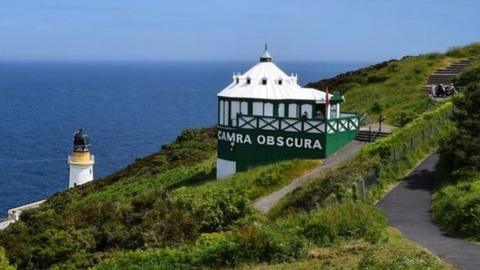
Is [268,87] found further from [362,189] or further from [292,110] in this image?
[362,189]

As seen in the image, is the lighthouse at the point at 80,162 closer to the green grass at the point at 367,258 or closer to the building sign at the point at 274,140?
the building sign at the point at 274,140

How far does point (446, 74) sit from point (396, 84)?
3.51 meters

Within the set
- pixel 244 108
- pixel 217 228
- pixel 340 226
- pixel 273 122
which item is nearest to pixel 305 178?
pixel 273 122

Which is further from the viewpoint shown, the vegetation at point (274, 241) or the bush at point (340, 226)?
the bush at point (340, 226)

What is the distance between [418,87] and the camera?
1845 inches

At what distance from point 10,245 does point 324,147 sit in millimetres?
14863

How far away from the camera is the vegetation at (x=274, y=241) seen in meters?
15.2

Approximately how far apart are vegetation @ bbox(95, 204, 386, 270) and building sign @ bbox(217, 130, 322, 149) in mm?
14134

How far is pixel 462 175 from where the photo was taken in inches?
853

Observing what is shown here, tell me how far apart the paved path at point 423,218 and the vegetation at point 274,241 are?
47.8 inches

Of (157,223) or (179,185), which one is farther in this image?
(179,185)

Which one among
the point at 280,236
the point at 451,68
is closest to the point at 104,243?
the point at 280,236

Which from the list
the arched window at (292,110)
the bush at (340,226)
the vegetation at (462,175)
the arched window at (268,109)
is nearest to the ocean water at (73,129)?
the arched window at (268,109)

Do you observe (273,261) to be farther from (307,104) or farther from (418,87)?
(418,87)
